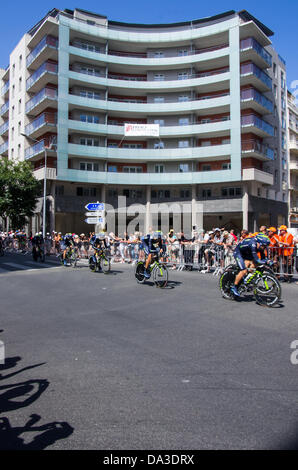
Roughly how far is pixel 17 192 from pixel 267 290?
2875cm

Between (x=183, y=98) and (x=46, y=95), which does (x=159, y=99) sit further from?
(x=46, y=95)

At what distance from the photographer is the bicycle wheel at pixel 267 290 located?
26.4 feet

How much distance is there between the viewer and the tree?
1277 inches

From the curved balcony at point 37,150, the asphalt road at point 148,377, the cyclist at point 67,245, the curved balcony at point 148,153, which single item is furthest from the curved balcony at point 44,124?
the asphalt road at point 148,377

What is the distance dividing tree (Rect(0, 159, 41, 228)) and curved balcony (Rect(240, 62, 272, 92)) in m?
22.4

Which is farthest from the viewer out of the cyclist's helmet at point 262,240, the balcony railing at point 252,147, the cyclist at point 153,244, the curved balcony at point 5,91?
the curved balcony at point 5,91

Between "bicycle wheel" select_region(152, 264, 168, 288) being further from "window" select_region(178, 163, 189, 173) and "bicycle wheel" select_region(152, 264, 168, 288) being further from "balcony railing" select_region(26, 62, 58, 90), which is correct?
"balcony railing" select_region(26, 62, 58, 90)

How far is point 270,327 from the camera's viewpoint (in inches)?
250

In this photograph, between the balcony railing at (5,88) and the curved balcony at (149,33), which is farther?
the balcony railing at (5,88)

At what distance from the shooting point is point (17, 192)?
107 feet

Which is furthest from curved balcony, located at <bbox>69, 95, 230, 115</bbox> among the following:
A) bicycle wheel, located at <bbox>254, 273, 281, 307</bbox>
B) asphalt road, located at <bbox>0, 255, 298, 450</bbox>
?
asphalt road, located at <bbox>0, 255, 298, 450</bbox>

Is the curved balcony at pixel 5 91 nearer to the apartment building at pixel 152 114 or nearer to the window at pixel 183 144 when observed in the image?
the apartment building at pixel 152 114

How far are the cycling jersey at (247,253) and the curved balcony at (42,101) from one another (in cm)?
3245
